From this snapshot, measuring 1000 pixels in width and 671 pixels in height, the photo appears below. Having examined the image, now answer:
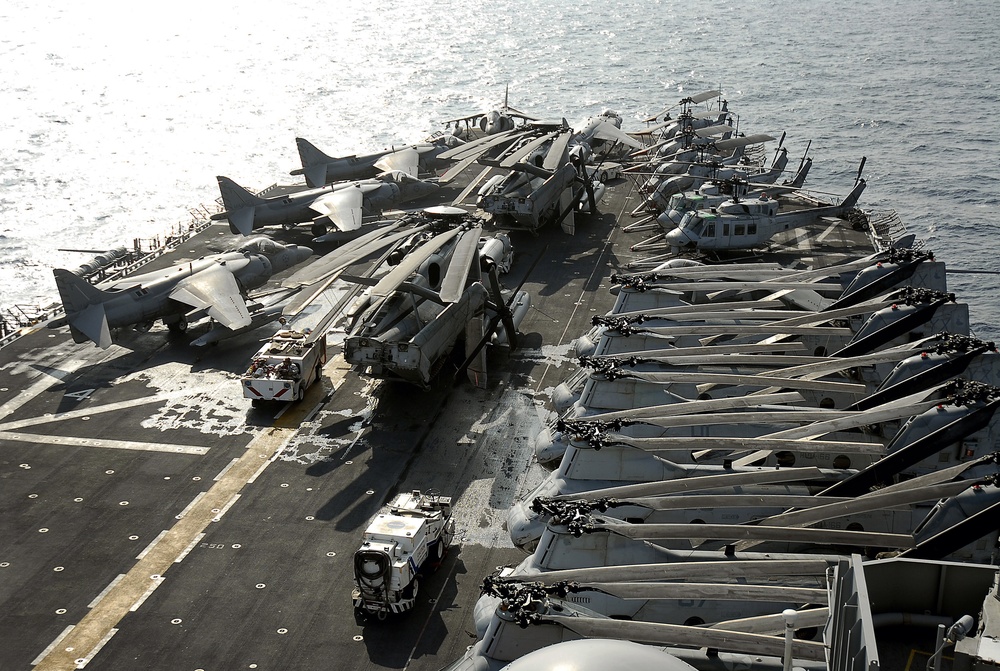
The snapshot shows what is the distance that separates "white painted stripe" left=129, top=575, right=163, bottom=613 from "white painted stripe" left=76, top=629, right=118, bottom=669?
0.96 m

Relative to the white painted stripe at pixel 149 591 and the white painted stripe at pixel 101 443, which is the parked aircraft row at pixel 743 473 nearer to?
the white painted stripe at pixel 149 591

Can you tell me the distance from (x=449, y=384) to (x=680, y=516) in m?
17.2

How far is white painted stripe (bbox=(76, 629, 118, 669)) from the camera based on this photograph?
80.7ft

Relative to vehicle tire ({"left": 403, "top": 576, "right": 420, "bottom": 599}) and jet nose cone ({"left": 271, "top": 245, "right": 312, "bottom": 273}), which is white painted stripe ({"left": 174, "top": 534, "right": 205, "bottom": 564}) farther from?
jet nose cone ({"left": 271, "top": 245, "right": 312, "bottom": 273})

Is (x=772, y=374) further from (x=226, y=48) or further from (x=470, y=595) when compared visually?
(x=226, y=48)

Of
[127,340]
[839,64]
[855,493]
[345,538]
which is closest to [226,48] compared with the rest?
[839,64]

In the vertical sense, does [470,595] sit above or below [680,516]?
below

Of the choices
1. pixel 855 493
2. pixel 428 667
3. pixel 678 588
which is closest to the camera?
pixel 678 588

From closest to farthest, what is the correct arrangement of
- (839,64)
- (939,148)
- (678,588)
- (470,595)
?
(678,588), (470,595), (939,148), (839,64)

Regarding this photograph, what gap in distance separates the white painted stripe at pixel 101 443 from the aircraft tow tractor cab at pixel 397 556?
34.4ft

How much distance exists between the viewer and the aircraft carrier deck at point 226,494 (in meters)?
25.6

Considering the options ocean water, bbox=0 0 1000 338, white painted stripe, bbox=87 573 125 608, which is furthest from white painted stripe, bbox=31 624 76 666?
ocean water, bbox=0 0 1000 338

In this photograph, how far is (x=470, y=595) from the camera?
26969mm

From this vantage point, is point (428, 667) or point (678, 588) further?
point (428, 667)
